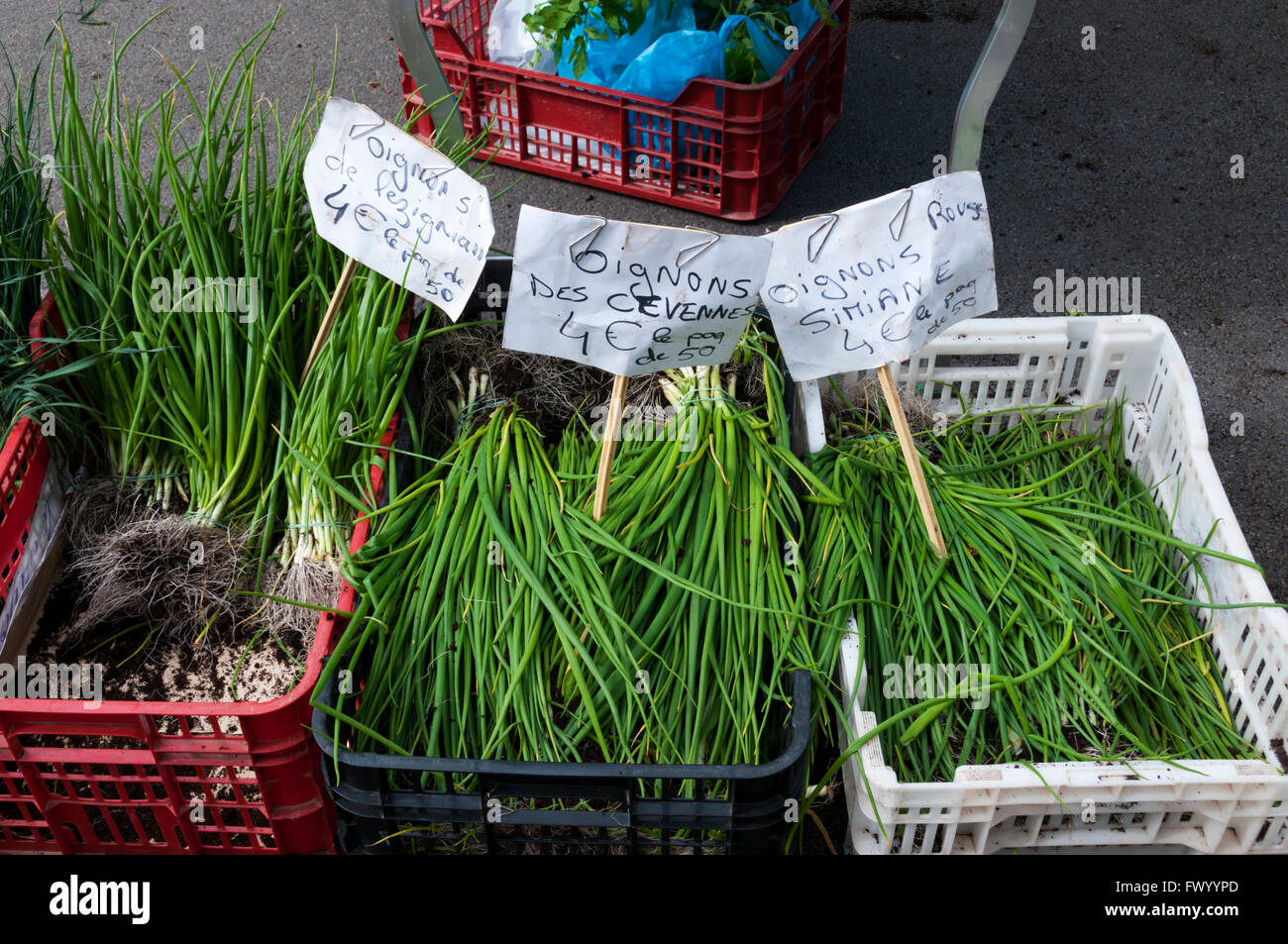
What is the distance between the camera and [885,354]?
5.80 feet

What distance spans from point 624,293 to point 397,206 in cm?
46

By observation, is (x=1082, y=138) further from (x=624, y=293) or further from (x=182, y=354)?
(x=182, y=354)

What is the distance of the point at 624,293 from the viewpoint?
170cm

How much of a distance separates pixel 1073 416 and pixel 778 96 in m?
1.23

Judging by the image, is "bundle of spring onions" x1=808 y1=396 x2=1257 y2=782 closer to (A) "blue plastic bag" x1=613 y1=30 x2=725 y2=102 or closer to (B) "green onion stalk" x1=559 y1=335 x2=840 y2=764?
(B) "green onion stalk" x1=559 y1=335 x2=840 y2=764

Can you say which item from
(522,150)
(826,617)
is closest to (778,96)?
(522,150)

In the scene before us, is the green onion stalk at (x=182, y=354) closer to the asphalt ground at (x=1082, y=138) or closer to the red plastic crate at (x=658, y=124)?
the asphalt ground at (x=1082, y=138)

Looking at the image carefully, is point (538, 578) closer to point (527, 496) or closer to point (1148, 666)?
point (527, 496)
